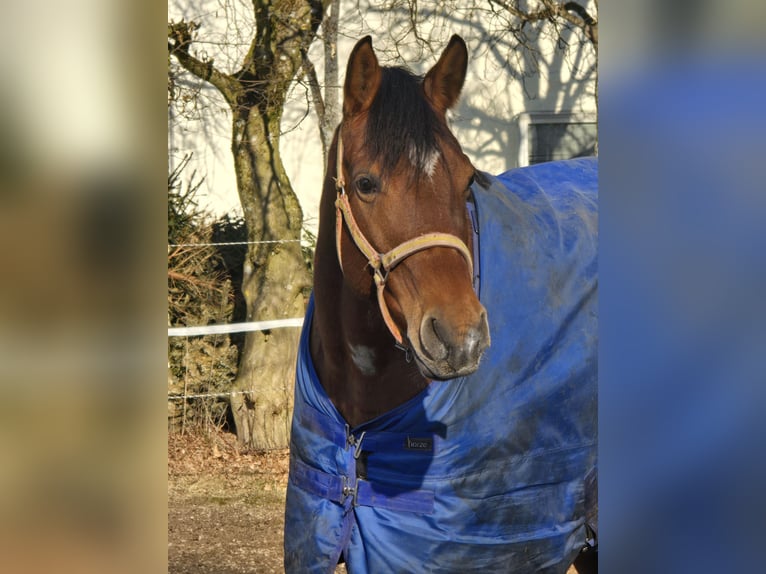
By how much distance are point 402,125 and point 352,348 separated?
19.6 inches

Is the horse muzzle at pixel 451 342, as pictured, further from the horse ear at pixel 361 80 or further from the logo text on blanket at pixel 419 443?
the horse ear at pixel 361 80

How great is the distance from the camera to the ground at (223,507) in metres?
3.29

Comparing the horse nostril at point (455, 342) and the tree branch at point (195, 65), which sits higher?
the tree branch at point (195, 65)

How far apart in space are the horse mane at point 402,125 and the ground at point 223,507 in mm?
2051

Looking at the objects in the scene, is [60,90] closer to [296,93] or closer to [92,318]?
Answer: [92,318]

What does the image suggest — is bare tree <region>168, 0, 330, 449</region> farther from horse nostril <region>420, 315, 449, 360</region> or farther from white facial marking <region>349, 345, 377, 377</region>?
horse nostril <region>420, 315, 449, 360</region>

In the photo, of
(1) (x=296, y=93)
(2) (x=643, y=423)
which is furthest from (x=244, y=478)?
(2) (x=643, y=423)

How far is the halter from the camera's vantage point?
1657 mm

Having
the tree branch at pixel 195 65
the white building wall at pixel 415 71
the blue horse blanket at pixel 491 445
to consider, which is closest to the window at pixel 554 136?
the white building wall at pixel 415 71

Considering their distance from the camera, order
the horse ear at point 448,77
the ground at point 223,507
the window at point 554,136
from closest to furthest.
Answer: the horse ear at point 448,77, the ground at point 223,507, the window at point 554,136

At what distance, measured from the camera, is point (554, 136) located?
210 inches

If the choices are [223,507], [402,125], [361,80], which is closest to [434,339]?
[402,125]

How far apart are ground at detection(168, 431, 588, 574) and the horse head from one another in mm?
1866

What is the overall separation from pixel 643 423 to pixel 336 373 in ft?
3.72
